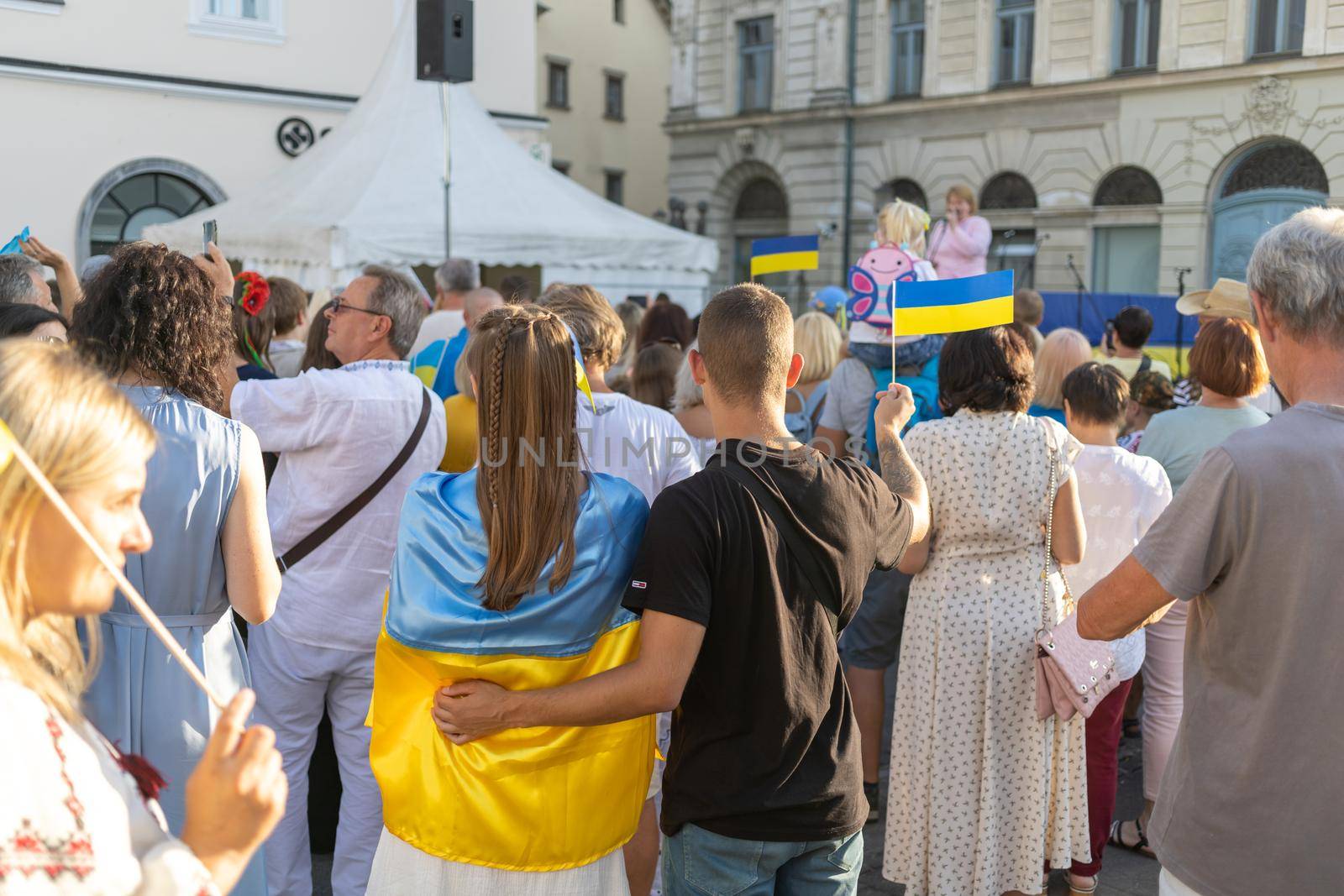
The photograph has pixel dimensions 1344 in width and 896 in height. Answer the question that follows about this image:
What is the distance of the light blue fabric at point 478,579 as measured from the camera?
2145 millimetres

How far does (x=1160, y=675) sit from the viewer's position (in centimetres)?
412

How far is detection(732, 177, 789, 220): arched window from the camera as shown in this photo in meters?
27.7

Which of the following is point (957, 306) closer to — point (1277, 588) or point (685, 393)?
point (685, 393)

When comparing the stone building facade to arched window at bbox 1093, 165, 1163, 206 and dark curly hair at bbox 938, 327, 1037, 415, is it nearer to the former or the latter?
arched window at bbox 1093, 165, 1163, 206

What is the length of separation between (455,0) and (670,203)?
2032 centimetres

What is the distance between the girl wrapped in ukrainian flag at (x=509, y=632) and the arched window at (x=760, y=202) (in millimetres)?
25886

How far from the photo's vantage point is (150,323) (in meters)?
2.49

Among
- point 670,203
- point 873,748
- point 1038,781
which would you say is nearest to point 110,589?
point 1038,781

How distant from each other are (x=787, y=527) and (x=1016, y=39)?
23.1m

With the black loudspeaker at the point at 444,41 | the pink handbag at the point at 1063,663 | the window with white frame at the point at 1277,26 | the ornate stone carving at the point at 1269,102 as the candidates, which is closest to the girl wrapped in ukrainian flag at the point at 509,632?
the pink handbag at the point at 1063,663

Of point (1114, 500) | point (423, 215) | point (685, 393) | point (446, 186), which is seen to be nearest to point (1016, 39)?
point (423, 215)

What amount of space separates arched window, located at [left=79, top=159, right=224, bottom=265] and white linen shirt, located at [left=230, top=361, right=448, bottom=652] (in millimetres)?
13610

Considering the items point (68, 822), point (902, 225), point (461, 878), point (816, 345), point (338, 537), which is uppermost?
point (902, 225)

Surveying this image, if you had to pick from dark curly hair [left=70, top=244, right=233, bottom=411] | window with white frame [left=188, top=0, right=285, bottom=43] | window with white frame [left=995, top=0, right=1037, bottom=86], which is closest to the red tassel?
dark curly hair [left=70, top=244, right=233, bottom=411]
